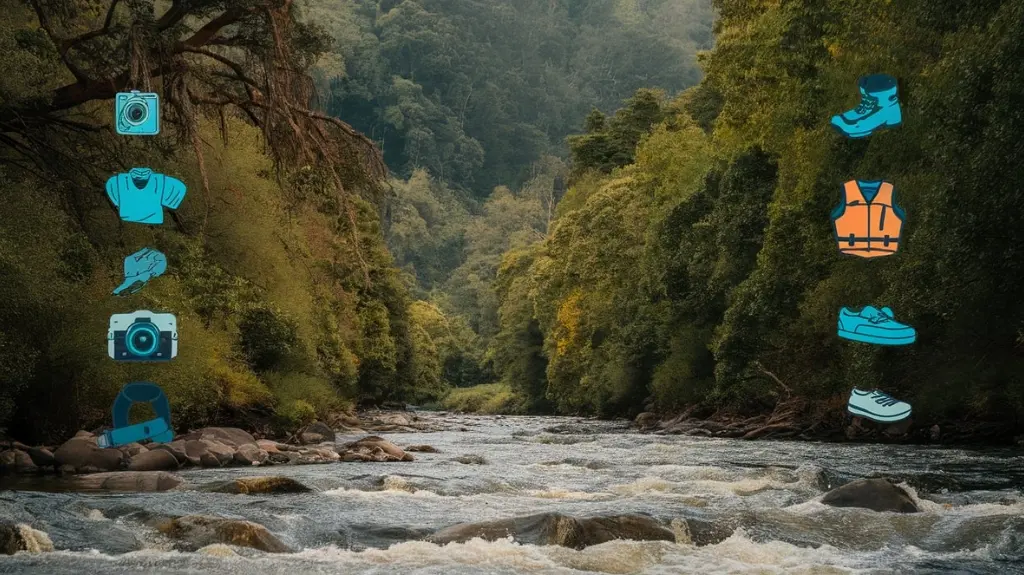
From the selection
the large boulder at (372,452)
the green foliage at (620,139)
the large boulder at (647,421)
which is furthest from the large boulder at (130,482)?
the green foliage at (620,139)

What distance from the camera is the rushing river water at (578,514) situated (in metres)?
10.5

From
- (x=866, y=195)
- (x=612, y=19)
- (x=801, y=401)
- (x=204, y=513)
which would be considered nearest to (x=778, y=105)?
(x=801, y=401)

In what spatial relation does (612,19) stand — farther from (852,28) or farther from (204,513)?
(204,513)

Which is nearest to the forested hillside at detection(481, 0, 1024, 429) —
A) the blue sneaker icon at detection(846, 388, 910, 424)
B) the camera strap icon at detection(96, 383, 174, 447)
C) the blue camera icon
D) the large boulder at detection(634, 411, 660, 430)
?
the large boulder at detection(634, 411, 660, 430)

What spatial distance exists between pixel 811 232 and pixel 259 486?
1602 cm

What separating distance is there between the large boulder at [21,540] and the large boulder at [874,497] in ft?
30.8

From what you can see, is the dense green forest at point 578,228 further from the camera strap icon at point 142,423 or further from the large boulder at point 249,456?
the camera strap icon at point 142,423

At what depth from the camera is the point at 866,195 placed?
7.37m

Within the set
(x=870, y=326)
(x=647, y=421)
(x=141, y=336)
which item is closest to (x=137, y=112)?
(x=141, y=336)

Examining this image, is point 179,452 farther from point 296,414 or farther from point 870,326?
point 870,326

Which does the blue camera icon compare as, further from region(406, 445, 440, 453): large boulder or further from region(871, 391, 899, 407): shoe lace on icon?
region(406, 445, 440, 453): large boulder

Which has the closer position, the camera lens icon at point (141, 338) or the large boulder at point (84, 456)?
the camera lens icon at point (141, 338)

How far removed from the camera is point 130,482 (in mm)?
16250

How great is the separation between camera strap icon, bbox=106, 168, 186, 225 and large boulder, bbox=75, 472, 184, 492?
803 centimetres
